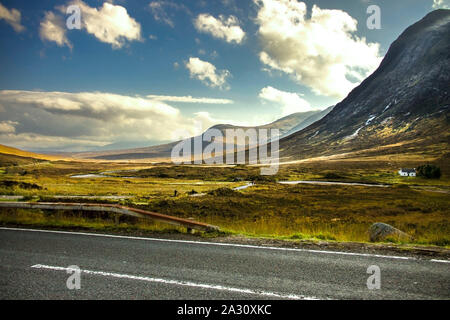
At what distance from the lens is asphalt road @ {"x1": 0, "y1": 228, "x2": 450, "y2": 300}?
202 inches

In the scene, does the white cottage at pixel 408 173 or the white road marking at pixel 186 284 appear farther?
the white cottage at pixel 408 173

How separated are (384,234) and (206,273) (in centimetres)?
839

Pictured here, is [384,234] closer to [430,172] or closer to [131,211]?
[131,211]

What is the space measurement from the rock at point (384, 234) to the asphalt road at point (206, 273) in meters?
3.75

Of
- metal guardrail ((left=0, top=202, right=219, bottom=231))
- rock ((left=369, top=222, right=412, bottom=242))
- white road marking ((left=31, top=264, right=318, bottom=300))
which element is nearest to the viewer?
white road marking ((left=31, top=264, right=318, bottom=300))

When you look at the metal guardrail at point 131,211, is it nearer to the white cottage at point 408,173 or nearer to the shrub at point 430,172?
the shrub at point 430,172

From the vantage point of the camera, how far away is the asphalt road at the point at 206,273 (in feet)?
16.9

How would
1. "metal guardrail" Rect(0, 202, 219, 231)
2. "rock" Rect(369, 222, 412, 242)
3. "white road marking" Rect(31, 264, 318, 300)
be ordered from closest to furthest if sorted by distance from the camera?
"white road marking" Rect(31, 264, 318, 300), "rock" Rect(369, 222, 412, 242), "metal guardrail" Rect(0, 202, 219, 231)

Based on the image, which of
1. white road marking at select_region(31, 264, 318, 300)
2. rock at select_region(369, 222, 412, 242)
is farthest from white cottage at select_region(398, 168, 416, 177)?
white road marking at select_region(31, 264, 318, 300)

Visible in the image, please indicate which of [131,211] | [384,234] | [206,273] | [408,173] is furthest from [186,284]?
[408,173]

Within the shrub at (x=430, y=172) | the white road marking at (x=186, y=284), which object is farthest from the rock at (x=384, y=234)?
the shrub at (x=430, y=172)

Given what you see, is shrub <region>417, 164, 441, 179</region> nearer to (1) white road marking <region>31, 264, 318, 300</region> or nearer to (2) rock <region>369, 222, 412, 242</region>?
(2) rock <region>369, 222, 412, 242</region>

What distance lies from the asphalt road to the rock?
3754mm
